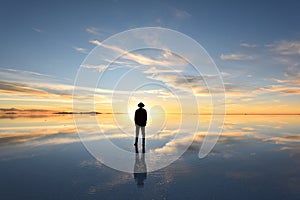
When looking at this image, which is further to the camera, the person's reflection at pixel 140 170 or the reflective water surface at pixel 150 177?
the person's reflection at pixel 140 170

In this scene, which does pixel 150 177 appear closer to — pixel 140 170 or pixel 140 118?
pixel 140 170

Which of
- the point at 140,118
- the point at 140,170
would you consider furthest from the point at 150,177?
the point at 140,118

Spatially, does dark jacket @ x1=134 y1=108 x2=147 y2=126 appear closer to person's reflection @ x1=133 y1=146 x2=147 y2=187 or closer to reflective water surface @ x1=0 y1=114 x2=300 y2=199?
reflective water surface @ x1=0 y1=114 x2=300 y2=199

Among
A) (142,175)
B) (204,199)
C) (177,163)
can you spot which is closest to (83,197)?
(142,175)

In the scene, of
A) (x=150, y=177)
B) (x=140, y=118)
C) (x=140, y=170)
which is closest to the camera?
(x=150, y=177)

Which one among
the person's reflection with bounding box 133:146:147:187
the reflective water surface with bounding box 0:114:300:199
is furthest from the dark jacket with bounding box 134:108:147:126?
the person's reflection with bounding box 133:146:147:187

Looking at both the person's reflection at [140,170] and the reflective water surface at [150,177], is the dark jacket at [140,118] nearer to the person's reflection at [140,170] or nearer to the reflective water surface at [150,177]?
the reflective water surface at [150,177]

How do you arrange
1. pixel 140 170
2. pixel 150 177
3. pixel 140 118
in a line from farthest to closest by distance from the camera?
pixel 140 118 < pixel 140 170 < pixel 150 177

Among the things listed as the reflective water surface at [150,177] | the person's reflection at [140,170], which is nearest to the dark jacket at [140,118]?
the reflective water surface at [150,177]

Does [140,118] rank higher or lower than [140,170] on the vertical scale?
higher

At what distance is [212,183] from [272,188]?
1416mm

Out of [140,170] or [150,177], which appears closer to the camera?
[150,177]

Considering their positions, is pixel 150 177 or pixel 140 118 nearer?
pixel 150 177

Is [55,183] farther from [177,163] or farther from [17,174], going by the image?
[177,163]
